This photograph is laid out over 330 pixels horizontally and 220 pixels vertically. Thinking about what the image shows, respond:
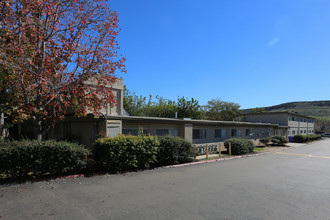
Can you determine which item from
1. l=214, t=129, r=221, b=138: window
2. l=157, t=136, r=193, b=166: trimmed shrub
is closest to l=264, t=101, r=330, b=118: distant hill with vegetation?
l=214, t=129, r=221, b=138: window

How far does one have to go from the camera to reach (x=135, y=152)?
10266 millimetres

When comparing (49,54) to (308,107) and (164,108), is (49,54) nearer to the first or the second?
(164,108)

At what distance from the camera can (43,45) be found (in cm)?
987

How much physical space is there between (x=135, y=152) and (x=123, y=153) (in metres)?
0.60

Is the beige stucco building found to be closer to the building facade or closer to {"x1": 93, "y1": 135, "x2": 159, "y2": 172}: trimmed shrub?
{"x1": 93, "y1": 135, "x2": 159, "y2": 172}: trimmed shrub

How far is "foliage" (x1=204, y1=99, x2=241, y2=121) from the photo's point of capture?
4869 cm

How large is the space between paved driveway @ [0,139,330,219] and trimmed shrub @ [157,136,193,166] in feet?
8.90

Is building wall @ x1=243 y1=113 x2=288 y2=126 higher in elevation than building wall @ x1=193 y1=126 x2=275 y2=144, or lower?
higher

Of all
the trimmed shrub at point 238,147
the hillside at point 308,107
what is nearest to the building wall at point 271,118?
the trimmed shrub at point 238,147

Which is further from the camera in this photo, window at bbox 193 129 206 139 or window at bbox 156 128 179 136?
window at bbox 193 129 206 139

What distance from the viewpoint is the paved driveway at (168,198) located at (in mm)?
5117

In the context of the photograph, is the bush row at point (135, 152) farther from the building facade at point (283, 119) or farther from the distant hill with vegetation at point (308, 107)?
the distant hill with vegetation at point (308, 107)

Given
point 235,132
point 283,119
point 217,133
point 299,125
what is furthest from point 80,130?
point 299,125

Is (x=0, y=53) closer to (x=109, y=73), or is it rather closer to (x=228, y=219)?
(x=109, y=73)
